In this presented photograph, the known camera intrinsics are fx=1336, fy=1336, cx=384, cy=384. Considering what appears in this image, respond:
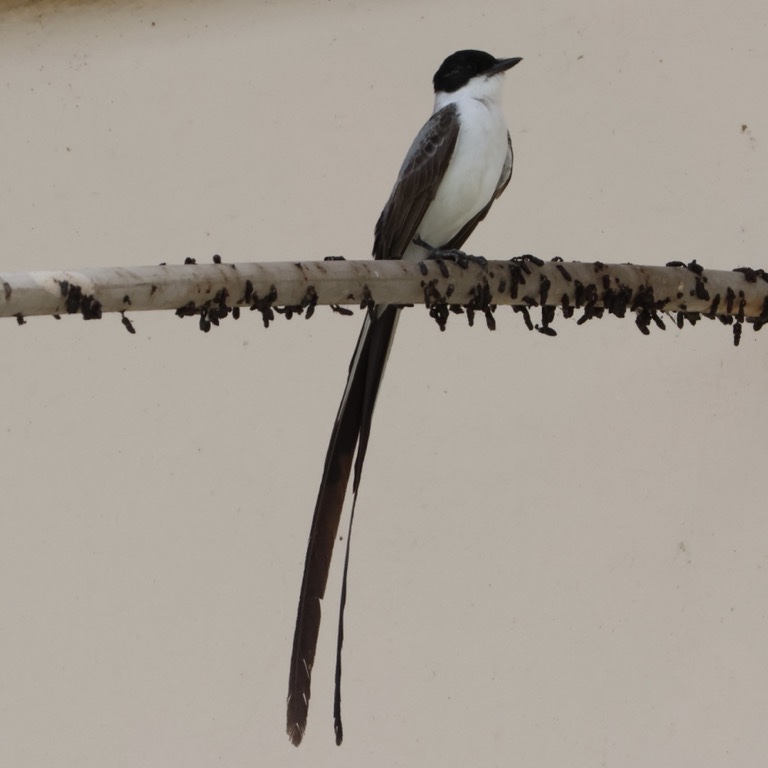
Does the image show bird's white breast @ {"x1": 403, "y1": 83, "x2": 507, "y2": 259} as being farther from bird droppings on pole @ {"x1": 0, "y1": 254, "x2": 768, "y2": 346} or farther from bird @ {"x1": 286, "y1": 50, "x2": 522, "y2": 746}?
bird droppings on pole @ {"x1": 0, "y1": 254, "x2": 768, "y2": 346}

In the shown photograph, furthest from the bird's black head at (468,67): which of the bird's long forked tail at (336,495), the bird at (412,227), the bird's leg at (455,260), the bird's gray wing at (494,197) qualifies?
the bird's long forked tail at (336,495)

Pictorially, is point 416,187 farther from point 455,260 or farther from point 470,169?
point 455,260

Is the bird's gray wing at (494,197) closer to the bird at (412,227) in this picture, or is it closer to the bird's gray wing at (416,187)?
the bird at (412,227)

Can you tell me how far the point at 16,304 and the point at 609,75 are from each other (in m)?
1.48

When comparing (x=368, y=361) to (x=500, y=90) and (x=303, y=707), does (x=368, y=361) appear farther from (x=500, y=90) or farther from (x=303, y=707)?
(x=500, y=90)

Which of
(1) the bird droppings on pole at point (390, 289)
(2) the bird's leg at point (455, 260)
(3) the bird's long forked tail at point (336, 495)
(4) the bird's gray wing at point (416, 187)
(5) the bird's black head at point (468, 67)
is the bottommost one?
(3) the bird's long forked tail at point (336, 495)

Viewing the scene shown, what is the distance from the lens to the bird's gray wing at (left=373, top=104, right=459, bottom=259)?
6.11 ft

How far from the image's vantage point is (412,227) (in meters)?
1.86

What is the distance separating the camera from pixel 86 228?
102 inches

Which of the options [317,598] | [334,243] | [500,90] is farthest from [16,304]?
[334,243]

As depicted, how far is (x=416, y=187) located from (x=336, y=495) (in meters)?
0.50

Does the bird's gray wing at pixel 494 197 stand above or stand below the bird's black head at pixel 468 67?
below

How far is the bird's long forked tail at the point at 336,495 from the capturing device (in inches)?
58.9

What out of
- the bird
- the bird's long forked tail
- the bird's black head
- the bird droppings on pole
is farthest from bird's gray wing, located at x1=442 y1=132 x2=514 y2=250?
the bird droppings on pole
